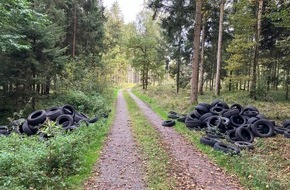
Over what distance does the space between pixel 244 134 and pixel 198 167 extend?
12.2 feet

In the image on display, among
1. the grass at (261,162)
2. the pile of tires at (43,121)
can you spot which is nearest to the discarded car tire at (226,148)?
the grass at (261,162)

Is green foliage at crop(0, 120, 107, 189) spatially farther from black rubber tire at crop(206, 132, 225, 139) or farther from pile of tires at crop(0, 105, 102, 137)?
black rubber tire at crop(206, 132, 225, 139)

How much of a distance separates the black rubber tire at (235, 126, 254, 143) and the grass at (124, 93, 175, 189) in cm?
293

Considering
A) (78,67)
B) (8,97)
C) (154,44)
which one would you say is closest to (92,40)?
(78,67)

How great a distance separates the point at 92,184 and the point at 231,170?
3519mm

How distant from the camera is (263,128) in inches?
399

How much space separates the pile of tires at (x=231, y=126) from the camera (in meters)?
8.67

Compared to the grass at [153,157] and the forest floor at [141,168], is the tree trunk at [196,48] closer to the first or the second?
the grass at [153,157]

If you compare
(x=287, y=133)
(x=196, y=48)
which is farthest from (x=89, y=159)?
(x=196, y=48)

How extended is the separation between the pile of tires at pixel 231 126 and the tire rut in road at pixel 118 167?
2707 millimetres

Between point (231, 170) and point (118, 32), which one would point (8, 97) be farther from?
point (118, 32)

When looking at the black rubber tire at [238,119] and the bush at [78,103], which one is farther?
the bush at [78,103]

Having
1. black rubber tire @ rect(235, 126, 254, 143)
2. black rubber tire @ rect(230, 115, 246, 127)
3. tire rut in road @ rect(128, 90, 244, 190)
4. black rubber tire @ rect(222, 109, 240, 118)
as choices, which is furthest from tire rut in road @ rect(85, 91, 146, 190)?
black rubber tire @ rect(230, 115, 246, 127)

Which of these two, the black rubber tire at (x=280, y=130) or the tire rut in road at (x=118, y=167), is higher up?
the black rubber tire at (x=280, y=130)
